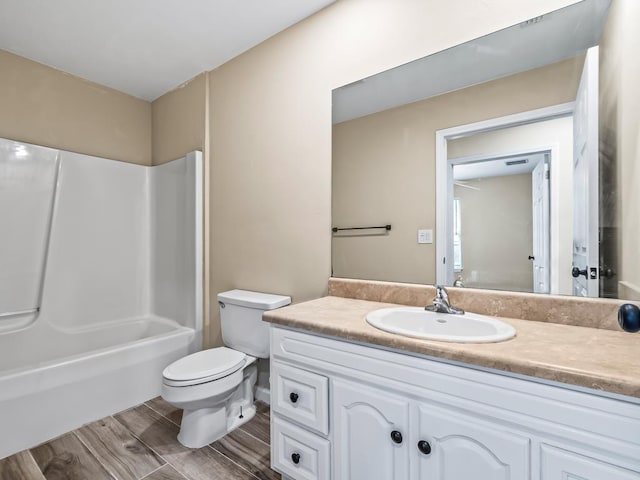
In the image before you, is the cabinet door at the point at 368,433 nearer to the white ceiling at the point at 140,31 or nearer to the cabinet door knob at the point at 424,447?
the cabinet door knob at the point at 424,447

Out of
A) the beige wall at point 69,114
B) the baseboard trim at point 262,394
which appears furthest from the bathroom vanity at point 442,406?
the beige wall at point 69,114

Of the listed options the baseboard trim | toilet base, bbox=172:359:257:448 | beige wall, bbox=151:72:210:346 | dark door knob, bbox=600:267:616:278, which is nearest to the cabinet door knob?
dark door knob, bbox=600:267:616:278

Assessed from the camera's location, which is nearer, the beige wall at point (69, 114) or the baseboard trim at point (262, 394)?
the baseboard trim at point (262, 394)

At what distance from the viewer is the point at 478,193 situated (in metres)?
1.43

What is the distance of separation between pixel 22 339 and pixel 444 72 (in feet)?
10.2

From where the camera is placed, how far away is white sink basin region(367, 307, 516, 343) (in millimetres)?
1078

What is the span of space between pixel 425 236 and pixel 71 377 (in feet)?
7.03

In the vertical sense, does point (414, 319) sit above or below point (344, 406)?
above

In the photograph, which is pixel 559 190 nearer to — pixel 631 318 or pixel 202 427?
pixel 631 318

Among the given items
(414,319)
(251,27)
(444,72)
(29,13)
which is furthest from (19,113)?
(414,319)

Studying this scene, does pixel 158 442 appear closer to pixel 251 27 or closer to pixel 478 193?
pixel 478 193

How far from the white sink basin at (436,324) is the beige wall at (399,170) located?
231mm

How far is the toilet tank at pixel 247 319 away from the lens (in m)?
1.97

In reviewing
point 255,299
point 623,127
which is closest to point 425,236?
point 623,127
